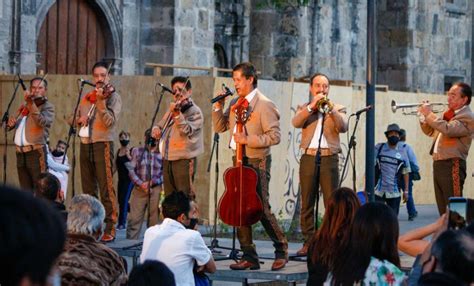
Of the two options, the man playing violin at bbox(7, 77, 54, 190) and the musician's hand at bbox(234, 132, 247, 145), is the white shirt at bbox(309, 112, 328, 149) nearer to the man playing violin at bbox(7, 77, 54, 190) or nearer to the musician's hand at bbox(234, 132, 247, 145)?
the musician's hand at bbox(234, 132, 247, 145)

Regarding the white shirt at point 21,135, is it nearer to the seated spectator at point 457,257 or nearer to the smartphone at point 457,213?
the smartphone at point 457,213

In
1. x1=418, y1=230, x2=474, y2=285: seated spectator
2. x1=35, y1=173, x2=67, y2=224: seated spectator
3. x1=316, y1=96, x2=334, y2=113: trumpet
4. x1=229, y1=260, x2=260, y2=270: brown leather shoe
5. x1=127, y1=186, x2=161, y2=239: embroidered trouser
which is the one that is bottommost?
x1=229, y1=260, x2=260, y2=270: brown leather shoe

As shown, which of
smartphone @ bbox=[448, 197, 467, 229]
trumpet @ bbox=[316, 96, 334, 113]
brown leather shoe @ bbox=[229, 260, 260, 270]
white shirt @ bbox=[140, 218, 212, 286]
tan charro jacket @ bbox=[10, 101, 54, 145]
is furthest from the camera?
tan charro jacket @ bbox=[10, 101, 54, 145]

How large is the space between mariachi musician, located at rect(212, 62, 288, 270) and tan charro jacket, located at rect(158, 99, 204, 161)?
185 centimetres

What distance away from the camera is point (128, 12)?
79.1 feet

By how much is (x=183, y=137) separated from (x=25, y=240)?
11047mm

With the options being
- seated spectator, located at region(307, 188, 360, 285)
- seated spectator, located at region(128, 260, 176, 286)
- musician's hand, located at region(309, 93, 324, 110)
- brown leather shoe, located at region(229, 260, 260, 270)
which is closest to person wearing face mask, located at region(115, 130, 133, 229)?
musician's hand, located at region(309, 93, 324, 110)

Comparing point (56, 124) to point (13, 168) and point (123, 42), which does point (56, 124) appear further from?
point (123, 42)

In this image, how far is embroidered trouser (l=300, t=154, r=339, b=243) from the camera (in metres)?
13.1

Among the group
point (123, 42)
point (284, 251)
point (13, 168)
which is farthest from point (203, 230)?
point (284, 251)

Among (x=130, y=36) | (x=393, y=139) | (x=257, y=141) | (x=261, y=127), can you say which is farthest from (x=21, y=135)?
(x=130, y=36)

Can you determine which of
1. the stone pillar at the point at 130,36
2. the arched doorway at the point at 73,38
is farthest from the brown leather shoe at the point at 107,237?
the stone pillar at the point at 130,36

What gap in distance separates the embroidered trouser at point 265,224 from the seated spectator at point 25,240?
881 centimetres

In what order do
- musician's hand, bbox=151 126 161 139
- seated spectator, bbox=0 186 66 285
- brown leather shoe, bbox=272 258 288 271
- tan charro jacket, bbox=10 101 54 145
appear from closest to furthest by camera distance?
1. seated spectator, bbox=0 186 66 285
2. brown leather shoe, bbox=272 258 288 271
3. musician's hand, bbox=151 126 161 139
4. tan charro jacket, bbox=10 101 54 145
